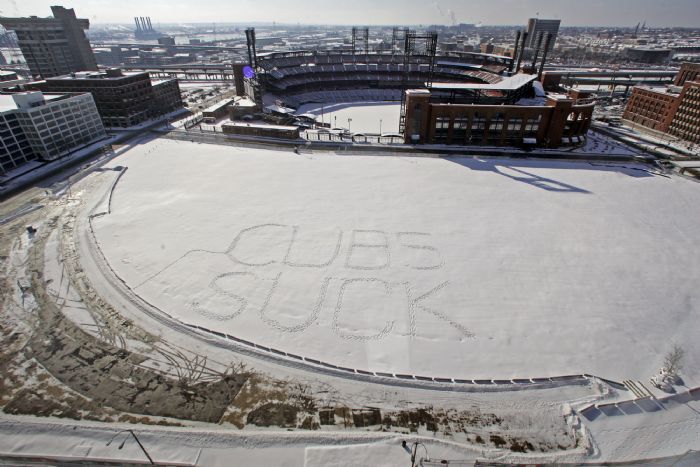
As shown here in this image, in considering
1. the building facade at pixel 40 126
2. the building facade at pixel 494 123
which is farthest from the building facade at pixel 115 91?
the building facade at pixel 494 123

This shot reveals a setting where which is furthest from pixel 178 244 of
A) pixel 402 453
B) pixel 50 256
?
pixel 402 453

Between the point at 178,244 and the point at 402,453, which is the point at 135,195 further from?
the point at 402,453

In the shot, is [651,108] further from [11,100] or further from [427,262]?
[11,100]

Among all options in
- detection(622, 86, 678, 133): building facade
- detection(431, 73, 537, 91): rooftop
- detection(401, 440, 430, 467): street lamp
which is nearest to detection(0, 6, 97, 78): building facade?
detection(431, 73, 537, 91): rooftop

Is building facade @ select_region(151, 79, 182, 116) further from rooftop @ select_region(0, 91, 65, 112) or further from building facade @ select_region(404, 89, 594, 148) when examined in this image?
building facade @ select_region(404, 89, 594, 148)

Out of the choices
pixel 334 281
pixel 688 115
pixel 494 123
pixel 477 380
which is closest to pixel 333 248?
pixel 334 281

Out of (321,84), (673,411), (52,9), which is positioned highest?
(52,9)
